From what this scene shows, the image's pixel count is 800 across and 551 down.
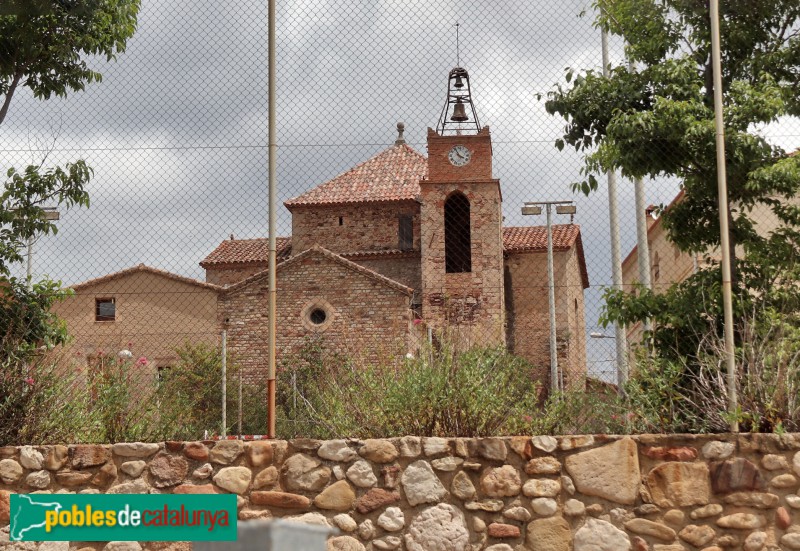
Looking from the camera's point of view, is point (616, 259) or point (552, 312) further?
point (552, 312)

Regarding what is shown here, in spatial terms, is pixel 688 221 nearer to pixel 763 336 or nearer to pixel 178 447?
pixel 763 336

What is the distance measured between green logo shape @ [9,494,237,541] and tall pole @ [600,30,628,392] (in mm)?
3164

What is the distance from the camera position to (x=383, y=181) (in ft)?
113

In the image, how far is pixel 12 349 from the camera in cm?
→ 808

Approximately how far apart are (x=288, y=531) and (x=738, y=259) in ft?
21.9

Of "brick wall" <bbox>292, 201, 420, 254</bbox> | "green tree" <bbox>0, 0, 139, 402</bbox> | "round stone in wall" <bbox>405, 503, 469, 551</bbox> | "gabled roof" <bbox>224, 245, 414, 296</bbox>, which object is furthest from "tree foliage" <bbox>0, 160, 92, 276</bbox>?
"brick wall" <bbox>292, 201, 420, 254</bbox>

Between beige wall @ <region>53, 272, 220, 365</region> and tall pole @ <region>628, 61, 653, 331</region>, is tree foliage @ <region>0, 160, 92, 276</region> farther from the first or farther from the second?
tall pole @ <region>628, 61, 653, 331</region>

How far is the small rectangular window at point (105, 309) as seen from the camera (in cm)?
1064

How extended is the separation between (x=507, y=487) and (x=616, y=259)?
3.96 meters

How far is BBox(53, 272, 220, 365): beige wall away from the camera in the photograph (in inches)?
368

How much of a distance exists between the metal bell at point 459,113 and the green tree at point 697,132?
184 cm

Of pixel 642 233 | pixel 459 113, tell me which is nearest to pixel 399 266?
pixel 642 233

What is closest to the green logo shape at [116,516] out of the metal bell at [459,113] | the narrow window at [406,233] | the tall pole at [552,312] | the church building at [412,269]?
the church building at [412,269]

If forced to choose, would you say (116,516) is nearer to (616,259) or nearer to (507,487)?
(507,487)
